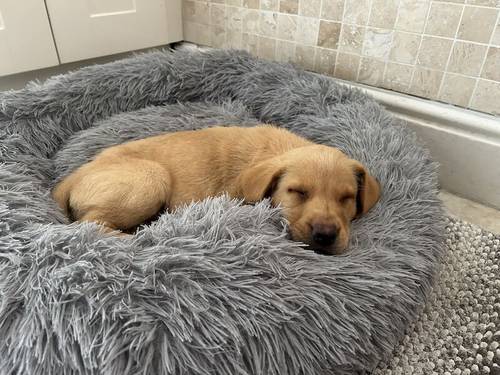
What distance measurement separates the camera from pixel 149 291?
870mm

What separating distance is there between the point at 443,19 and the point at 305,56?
0.70m

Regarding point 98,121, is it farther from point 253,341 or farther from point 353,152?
point 253,341

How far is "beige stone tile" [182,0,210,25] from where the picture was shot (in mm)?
2533

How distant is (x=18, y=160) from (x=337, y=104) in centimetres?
131

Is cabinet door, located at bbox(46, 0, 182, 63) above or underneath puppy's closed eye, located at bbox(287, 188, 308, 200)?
above

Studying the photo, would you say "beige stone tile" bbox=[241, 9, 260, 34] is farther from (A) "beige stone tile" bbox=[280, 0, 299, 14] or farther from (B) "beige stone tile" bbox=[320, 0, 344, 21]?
(B) "beige stone tile" bbox=[320, 0, 344, 21]

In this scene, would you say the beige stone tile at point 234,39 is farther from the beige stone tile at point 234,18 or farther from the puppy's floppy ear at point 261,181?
the puppy's floppy ear at point 261,181

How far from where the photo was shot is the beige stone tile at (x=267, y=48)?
2.30m

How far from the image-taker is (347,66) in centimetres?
204

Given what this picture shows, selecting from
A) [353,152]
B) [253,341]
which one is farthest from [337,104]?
[253,341]

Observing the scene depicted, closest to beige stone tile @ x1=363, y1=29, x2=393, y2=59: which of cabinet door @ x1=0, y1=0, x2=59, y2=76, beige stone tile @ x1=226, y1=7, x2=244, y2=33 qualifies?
beige stone tile @ x1=226, y1=7, x2=244, y2=33

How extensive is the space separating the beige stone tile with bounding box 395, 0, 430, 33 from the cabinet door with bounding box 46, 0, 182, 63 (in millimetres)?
1459

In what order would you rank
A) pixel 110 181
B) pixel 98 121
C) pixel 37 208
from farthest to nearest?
pixel 98 121 < pixel 110 181 < pixel 37 208

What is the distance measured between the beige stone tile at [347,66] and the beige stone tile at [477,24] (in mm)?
475
